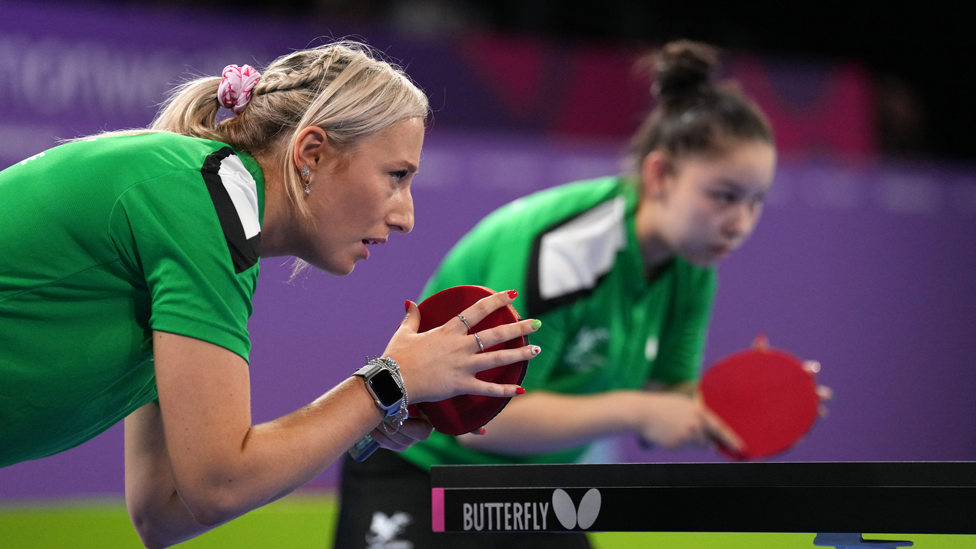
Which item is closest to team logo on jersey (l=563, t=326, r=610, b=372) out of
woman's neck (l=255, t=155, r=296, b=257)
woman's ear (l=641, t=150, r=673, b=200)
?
woman's ear (l=641, t=150, r=673, b=200)

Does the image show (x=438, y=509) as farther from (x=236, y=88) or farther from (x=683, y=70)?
(x=683, y=70)

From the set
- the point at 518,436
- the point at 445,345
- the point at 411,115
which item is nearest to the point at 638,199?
the point at 518,436

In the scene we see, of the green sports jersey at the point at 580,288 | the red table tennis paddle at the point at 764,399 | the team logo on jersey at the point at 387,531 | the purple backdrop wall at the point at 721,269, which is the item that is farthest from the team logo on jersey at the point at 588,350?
the purple backdrop wall at the point at 721,269

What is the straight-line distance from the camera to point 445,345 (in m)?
1.43

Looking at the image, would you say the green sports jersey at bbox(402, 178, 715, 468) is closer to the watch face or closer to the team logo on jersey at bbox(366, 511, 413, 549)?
the team logo on jersey at bbox(366, 511, 413, 549)

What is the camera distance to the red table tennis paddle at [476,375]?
1.50 meters

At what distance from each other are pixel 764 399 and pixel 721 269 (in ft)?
9.69

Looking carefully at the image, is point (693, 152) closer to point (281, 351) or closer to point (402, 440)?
point (402, 440)

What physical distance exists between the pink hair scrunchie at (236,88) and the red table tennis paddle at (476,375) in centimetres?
47

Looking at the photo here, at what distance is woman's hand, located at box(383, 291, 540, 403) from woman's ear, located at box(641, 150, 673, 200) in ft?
4.29

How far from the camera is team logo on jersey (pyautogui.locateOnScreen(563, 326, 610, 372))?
243 cm

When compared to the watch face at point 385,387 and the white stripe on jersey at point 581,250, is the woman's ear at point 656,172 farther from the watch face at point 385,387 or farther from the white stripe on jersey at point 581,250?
the watch face at point 385,387

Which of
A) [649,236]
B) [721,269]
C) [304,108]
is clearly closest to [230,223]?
[304,108]

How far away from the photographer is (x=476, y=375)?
1504 mm
